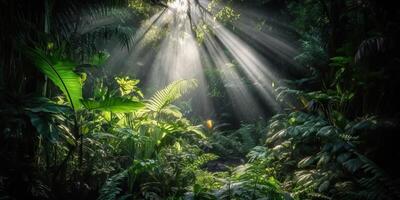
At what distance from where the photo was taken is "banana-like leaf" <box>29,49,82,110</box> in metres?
3.80

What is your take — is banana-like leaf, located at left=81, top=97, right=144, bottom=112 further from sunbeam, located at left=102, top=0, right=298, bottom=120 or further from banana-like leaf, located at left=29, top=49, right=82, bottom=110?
sunbeam, located at left=102, top=0, right=298, bottom=120

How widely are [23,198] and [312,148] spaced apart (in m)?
3.98

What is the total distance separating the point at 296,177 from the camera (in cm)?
453

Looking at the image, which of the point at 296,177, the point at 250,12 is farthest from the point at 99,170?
the point at 250,12

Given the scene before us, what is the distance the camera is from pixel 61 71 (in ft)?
13.1

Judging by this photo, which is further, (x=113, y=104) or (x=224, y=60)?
(x=224, y=60)

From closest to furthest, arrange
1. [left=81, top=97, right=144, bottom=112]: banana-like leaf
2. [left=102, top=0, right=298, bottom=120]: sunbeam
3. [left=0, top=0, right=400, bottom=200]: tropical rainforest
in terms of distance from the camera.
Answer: [left=0, top=0, right=400, bottom=200]: tropical rainforest < [left=81, top=97, right=144, bottom=112]: banana-like leaf < [left=102, top=0, right=298, bottom=120]: sunbeam

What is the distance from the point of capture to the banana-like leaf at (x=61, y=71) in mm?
3803

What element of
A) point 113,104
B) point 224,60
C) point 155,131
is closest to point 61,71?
point 113,104

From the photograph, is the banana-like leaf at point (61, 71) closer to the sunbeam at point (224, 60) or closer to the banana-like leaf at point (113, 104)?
the banana-like leaf at point (113, 104)

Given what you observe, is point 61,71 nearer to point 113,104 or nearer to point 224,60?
point 113,104

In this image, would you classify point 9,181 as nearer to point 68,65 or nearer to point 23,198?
point 23,198

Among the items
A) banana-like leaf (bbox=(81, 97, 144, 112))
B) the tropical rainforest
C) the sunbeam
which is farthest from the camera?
the sunbeam

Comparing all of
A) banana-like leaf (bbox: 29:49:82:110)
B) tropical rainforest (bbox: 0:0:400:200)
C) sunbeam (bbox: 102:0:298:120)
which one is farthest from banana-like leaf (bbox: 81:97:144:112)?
sunbeam (bbox: 102:0:298:120)
